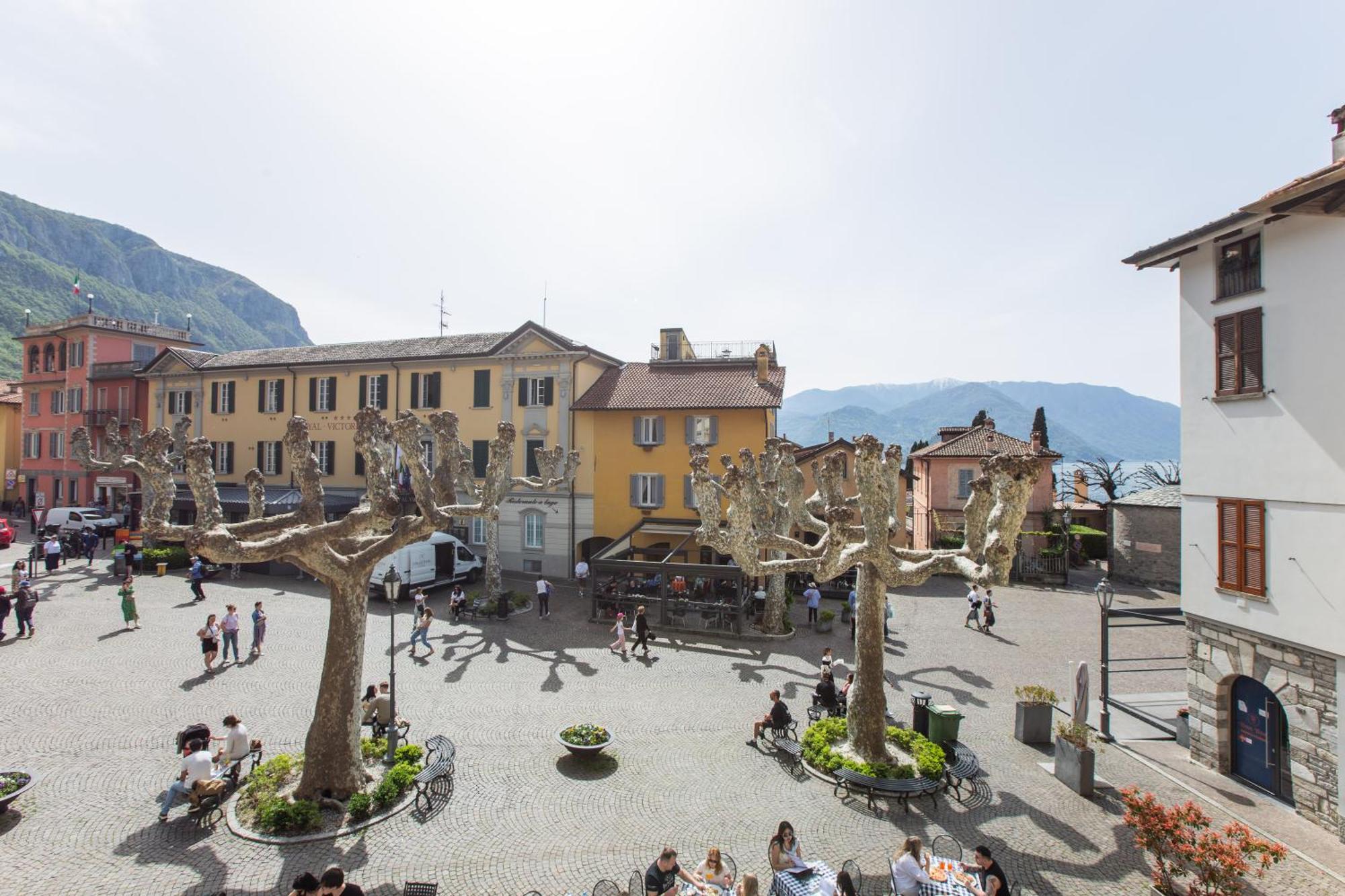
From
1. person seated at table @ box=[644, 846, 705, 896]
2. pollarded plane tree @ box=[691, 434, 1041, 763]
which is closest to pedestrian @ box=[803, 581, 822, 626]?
pollarded plane tree @ box=[691, 434, 1041, 763]

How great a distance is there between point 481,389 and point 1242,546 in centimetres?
2966

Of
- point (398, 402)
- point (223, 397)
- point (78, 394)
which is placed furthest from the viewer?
point (78, 394)

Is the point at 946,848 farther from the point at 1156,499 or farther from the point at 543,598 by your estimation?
the point at 1156,499

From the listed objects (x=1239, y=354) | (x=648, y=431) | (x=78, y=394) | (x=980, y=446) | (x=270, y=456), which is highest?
(x=78, y=394)

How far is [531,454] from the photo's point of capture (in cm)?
3062

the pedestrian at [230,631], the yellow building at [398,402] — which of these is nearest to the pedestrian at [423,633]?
the pedestrian at [230,631]

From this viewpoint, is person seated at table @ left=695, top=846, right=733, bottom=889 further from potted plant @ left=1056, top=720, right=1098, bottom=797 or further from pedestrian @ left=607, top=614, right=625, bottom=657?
pedestrian @ left=607, top=614, right=625, bottom=657

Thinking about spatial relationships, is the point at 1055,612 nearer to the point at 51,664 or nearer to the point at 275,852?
the point at 275,852

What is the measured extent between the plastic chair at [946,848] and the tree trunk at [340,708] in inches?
355

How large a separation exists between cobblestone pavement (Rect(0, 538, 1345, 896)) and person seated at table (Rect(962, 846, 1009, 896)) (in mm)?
1306

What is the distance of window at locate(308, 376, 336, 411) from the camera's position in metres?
34.6

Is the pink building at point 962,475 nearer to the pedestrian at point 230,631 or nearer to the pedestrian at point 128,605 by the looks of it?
the pedestrian at point 230,631

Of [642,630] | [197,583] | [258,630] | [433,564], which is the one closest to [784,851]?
[642,630]

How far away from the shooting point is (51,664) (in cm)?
1600
